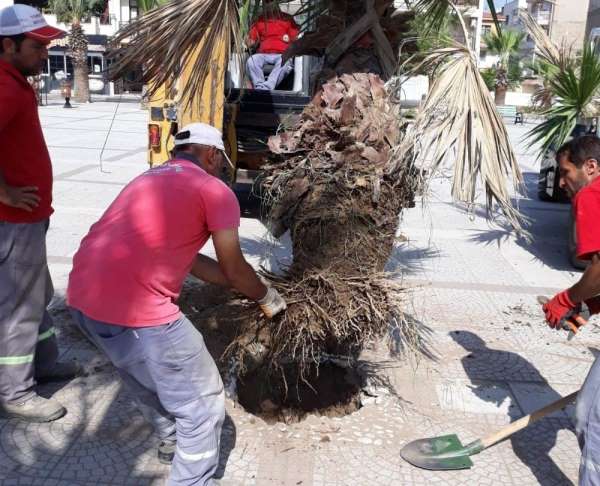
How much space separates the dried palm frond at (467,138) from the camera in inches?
119

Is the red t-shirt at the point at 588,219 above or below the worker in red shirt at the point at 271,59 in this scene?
below

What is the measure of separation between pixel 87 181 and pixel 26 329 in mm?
6549

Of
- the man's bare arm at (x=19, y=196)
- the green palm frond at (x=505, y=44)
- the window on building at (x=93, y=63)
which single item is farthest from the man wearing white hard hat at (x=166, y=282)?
the window on building at (x=93, y=63)

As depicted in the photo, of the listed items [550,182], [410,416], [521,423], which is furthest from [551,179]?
[521,423]

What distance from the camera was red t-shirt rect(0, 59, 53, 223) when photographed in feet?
9.68

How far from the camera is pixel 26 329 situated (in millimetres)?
3248

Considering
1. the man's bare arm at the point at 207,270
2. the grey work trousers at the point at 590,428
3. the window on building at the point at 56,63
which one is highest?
the window on building at the point at 56,63

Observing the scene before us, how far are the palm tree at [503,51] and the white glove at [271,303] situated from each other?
33581mm

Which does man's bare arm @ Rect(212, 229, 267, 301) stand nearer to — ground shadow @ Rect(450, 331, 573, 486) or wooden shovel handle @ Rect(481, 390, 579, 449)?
wooden shovel handle @ Rect(481, 390, 579, 449)

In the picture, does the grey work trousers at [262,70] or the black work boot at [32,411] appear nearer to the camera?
the black work boot at [32,411]

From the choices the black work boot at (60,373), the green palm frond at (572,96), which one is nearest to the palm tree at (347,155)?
the black work boot at (60,373)

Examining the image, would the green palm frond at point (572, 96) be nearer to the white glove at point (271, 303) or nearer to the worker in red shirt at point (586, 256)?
the worker in red shirt at point (586, 256)

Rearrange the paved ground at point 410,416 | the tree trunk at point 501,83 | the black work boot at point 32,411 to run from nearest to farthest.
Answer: the paved ground at point 410,416, the black work boot at point 32,411, the tree trunk at point 501,83

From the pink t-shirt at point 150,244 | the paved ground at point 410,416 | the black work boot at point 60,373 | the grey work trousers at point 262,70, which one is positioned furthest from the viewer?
the grey work trousers at point 262,70
